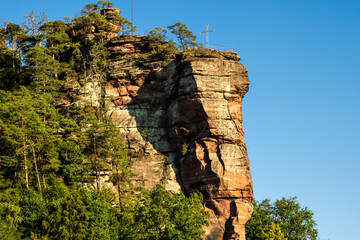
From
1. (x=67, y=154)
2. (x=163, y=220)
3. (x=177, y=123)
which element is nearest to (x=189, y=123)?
(x=177, y=123)

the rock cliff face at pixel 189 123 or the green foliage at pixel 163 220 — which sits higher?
the rock cliff face at pixel 189 123

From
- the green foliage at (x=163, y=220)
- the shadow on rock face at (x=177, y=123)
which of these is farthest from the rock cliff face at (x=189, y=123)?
the green foliage at (x=163, y=220)

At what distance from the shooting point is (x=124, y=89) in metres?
75.8

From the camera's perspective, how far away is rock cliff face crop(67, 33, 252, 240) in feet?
218

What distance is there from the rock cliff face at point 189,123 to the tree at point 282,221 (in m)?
5.20

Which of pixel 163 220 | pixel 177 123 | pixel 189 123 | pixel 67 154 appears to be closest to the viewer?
pixel 163 220

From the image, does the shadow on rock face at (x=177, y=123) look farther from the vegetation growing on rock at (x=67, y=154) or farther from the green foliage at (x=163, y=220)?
the green foliage at (x=163, y=220)

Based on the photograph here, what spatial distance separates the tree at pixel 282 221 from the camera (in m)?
70.4

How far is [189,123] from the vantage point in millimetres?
70312

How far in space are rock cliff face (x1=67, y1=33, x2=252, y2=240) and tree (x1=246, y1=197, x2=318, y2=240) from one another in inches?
205

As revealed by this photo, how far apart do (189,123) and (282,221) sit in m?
18.5

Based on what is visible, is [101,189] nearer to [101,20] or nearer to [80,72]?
[80,72]

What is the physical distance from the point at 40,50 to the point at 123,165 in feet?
66.4

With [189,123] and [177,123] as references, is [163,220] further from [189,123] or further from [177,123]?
[177,123]
